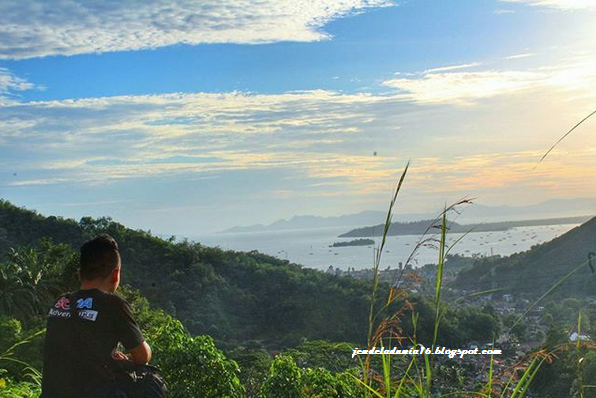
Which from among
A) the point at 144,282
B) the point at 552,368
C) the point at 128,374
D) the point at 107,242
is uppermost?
the point at 107,242

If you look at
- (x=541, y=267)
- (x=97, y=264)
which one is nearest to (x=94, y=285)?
(x=97, y=264)

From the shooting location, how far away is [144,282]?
32781 mm

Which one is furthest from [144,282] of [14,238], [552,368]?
[552,368]

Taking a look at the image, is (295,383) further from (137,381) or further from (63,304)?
(63,304)

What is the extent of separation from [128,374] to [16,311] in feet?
55.9

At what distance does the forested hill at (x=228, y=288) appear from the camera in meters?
31.0

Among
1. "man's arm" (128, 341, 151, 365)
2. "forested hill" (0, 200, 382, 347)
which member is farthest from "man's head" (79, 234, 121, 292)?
"forested hill" (0, 200, 382, 347)

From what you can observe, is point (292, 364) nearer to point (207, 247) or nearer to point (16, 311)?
point (16, 311)

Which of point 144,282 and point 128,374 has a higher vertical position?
point 128,374

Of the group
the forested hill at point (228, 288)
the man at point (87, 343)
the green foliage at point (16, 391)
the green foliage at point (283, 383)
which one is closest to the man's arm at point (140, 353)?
the man at point (87, 343)

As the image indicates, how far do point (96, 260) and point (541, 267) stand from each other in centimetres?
4325

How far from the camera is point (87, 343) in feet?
7.04

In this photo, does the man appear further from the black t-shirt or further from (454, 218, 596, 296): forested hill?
(454, 218, 596, 296): forested hill

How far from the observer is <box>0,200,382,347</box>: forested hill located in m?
31.0
